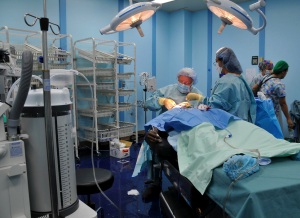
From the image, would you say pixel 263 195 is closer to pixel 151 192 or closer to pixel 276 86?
pixel 151 192

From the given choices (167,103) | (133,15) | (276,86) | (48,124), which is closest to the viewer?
(48,124)

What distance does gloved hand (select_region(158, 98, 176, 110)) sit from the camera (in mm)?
2953

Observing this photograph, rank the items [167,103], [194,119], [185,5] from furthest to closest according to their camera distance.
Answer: [185,5], [167,103], [194,119]

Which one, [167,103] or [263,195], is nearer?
[263,195]

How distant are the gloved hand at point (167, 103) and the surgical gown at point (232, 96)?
69cm

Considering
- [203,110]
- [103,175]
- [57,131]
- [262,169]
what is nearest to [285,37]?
[203,110]

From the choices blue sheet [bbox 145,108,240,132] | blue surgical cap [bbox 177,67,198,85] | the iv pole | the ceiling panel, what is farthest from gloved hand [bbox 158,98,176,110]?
the ceiling panel

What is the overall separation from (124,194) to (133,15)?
1.89 metres

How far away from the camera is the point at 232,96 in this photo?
2.23m

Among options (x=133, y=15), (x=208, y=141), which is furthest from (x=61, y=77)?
(x=208, y=141)

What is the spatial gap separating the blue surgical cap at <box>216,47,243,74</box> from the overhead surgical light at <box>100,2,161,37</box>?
105 centimetres

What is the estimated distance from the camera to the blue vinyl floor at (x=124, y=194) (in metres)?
2.26

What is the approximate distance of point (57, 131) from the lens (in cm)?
104

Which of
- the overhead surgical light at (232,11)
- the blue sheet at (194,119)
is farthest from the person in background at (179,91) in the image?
the overhead surgical light at (232,11)
